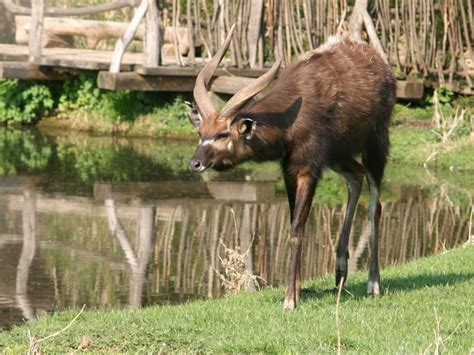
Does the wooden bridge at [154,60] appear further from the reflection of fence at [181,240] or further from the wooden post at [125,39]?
the reflection of fence at [181,240]

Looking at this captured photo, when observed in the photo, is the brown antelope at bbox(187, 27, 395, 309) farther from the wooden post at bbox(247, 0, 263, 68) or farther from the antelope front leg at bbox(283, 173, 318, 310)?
the wooden post at bbox(247, 0, 263, 68)

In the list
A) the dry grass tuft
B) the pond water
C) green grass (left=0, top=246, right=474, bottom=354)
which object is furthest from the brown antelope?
the pond water

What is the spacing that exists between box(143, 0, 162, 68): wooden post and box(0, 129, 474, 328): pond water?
5.41 feet

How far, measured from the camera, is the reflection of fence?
42.2 ft

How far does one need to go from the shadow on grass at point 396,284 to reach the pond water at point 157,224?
1.45 meters

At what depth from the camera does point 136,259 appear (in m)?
14.3

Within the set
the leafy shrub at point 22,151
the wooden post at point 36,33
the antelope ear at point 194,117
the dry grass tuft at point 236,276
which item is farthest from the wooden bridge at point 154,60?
the antelope ear at point 194,117

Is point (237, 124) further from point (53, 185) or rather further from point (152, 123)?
point (152, 123)

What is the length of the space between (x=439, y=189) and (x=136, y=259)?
21.9 ft

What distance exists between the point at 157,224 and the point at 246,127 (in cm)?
687

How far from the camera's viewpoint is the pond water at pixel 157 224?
12.9 metres

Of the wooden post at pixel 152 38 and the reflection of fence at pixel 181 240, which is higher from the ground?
the wooden post at pixel 152 38

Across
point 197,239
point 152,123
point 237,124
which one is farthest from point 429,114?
point 237,124

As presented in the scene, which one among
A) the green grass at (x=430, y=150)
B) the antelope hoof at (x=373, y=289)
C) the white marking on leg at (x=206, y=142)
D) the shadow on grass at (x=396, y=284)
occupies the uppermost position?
the white marking on leg at (x=206, y=142)
